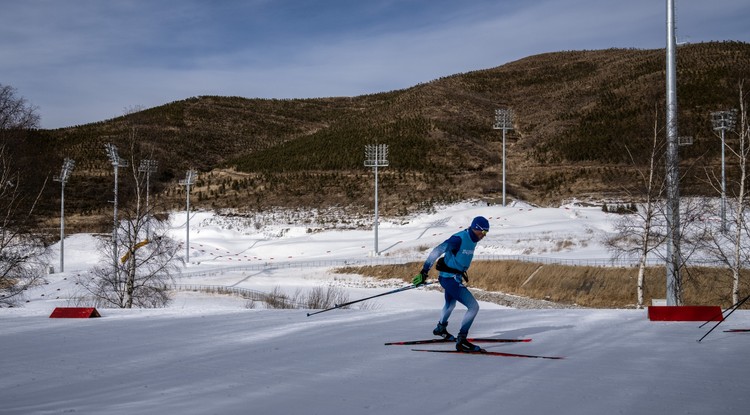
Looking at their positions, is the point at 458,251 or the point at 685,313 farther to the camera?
the point at 685,313

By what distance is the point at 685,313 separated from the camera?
11672mm

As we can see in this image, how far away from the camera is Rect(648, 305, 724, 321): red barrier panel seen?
11578 millimetres

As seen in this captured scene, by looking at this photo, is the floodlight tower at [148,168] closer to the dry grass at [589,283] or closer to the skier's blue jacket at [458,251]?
the dry grass at [589,283]

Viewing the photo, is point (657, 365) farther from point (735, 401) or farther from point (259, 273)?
point (259, 273)

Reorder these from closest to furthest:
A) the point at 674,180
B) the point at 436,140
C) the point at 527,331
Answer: the point at 527,331
the point at 674,180
the point at 436,140

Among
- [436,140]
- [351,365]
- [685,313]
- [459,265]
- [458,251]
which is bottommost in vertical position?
[351,365]

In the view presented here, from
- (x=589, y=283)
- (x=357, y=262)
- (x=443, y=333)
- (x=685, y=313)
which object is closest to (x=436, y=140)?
(x=357, y=262)

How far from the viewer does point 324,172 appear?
86.3 metres

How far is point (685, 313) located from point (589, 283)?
2125 centimetres

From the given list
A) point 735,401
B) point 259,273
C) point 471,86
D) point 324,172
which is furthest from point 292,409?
point 471,86

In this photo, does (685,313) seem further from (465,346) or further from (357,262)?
(357,262)

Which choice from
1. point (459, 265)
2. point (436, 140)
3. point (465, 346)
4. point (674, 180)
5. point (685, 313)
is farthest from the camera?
point (436, 140)

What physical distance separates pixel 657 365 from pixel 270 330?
20.2 feet

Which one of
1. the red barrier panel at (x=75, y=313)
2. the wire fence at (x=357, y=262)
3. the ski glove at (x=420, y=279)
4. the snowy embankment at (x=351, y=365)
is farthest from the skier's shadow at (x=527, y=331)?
the wire fence at (x=357, y=262)
